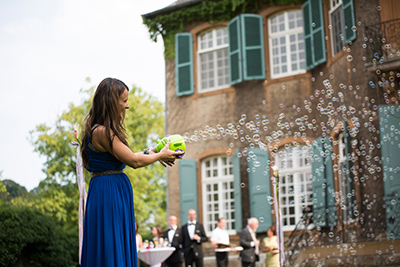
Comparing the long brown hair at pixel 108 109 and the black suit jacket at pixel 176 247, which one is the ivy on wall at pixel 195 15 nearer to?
the black suit jacket at pixel 176 247

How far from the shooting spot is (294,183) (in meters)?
16.5

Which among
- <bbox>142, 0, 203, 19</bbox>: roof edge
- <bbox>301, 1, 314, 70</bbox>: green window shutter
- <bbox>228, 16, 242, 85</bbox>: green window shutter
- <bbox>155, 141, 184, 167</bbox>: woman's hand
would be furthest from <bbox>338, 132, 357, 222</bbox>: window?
<bbox>155, 141, 184, 167</bbox>: woman's hand

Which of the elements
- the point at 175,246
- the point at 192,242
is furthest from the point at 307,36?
the point at 175,246

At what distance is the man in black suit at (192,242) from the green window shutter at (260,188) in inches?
118

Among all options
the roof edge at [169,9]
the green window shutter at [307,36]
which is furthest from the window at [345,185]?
the roof edge at [169,9]

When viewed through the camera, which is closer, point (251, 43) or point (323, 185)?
point (323, 185)

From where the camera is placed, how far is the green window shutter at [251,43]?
1765 centimetres

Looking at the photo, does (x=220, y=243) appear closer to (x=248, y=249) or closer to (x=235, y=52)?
(x=248, y=249)

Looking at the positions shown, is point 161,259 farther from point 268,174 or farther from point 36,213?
point 268,174

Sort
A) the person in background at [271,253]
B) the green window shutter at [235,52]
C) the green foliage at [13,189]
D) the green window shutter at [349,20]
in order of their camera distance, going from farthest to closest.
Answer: the green foliage at [13,189] < the green window shutter at [235,52] < the green window shutter at [349,20] < the person in background at [271,253]

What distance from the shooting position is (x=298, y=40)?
57.1 ft

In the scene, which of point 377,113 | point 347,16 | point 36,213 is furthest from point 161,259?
point 347,16

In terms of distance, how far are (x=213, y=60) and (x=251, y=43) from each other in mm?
1591

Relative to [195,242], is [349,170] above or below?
above
